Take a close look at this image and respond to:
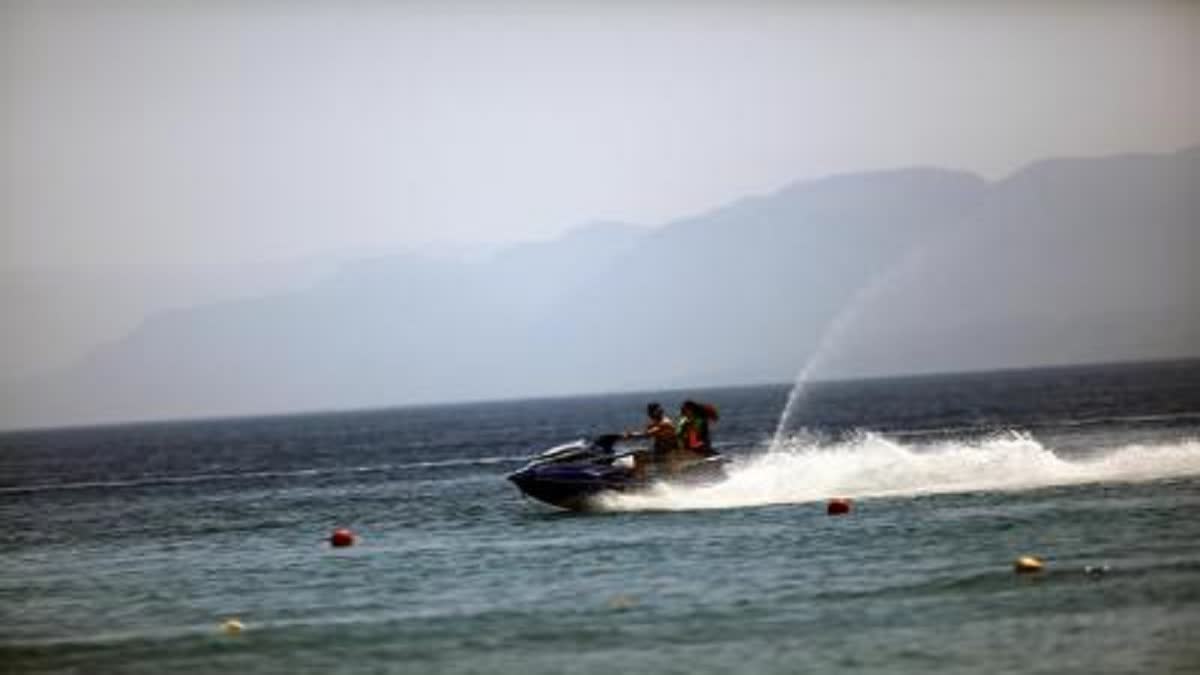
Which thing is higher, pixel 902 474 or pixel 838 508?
pixel 902 474

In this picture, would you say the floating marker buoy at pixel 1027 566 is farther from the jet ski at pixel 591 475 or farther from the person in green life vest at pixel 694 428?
the jet ski at pixel 591 475

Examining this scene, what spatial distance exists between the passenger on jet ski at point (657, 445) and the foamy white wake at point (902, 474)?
388 mm

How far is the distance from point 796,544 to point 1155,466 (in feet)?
25.2

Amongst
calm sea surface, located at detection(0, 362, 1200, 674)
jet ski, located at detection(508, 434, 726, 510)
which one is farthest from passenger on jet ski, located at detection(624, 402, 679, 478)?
calm sea surface, located at detection(0, 362, 1200, 674)

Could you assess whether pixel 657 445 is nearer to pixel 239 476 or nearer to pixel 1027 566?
pixel 1027 566

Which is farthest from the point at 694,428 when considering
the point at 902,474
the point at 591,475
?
the point at 902,474

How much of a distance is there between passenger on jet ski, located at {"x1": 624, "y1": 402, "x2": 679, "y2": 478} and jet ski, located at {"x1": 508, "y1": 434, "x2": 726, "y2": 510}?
84mm

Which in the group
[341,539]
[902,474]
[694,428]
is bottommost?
[341,539]

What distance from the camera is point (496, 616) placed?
17.2 meters

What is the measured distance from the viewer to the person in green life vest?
24078 millimetres

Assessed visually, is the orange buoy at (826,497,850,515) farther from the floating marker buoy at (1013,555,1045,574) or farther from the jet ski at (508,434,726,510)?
the floating marker buoy at (1013,555,1045,574)

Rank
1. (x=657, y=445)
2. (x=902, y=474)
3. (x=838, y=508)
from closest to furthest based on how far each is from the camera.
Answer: (x=838, y=508) → (x=657, y=445) → (x=902, y=474)

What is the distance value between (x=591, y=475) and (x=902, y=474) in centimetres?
442

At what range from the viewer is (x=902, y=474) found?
2666 cm
